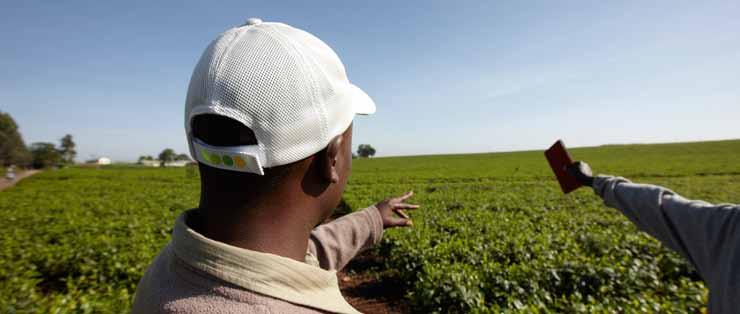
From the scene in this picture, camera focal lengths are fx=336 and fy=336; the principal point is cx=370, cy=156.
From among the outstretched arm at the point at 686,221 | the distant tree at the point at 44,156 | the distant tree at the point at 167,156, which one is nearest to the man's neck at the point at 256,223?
the outstretched arm at the point at 686,221

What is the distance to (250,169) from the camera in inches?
33.9

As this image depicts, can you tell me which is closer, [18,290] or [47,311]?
[47,311]

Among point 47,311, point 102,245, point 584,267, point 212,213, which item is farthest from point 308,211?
point 102,245

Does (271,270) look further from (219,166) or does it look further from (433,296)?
(433,296)

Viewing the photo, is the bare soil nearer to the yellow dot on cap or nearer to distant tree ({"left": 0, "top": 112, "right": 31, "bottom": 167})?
the yellow dot on cap

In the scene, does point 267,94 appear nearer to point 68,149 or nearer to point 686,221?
point 686,221

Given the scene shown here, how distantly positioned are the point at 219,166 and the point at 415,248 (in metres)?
5.28

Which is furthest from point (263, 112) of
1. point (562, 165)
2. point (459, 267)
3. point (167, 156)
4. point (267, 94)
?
point (167, 156)

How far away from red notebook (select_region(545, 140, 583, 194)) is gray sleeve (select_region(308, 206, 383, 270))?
4.34 ft

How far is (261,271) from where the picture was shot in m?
0.79

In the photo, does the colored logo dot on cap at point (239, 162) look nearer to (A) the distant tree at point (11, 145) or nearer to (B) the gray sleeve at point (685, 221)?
(B) the gray sleeve at point (685, 221)

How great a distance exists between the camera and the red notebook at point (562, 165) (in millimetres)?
A: 2260

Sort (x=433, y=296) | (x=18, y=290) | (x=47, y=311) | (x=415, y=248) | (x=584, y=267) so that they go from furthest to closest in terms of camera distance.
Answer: (x=415, y=248) → (x=584, y=267) → (x=433, y=296) → (x=18, y=290) → (x=47, y=311)

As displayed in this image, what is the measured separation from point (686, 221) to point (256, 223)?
1817 millimetres
